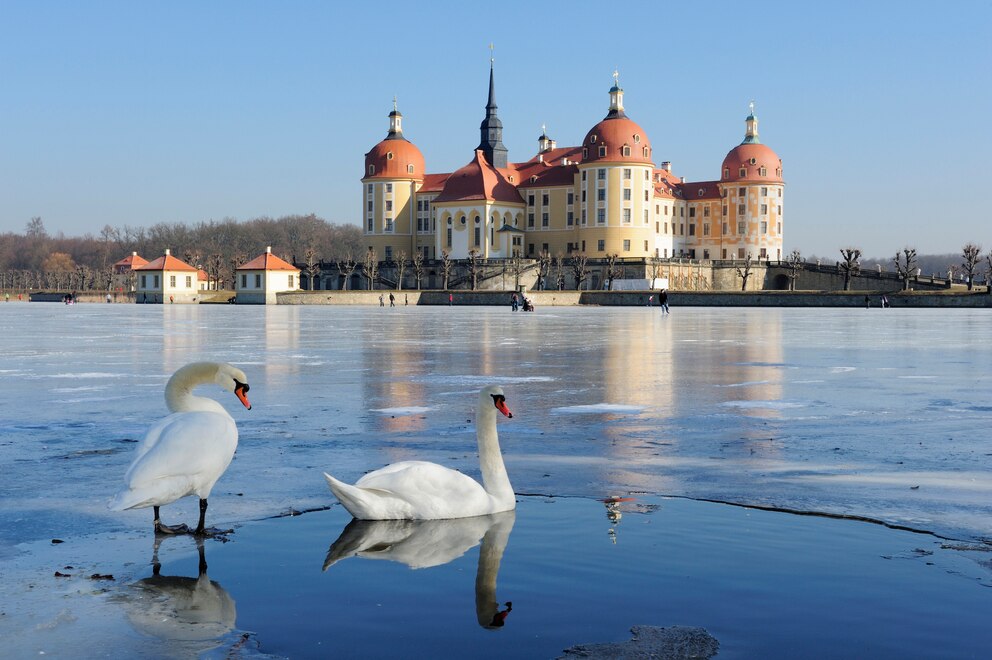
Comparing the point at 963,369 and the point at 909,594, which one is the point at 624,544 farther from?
the point at 963,369

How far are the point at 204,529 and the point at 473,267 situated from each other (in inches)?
3343

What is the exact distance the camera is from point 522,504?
617cm

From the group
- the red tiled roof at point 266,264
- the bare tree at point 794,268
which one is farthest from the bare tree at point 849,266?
the red tiled roof at point 266,264

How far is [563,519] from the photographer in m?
5.77

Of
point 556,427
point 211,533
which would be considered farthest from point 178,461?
point 556,427

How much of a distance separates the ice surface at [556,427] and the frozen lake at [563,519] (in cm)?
4

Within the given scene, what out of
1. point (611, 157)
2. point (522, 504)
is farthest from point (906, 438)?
point (611, 157)

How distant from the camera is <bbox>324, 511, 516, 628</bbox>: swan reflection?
4.89m

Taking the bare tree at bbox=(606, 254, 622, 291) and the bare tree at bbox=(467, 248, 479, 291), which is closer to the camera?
the bare tree at bbox=(606, 254, 622, 291)

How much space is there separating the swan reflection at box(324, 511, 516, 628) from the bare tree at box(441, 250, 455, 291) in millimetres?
87281

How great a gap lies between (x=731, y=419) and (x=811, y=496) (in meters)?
3.89

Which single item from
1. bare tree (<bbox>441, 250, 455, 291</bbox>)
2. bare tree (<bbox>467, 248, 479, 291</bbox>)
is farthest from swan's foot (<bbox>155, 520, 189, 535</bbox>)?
bare tree (<bbox>441, 250, 455, 291</bbox>)

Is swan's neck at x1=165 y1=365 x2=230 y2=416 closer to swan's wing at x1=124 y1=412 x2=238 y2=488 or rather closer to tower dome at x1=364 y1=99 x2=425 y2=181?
swan's wing at x1=124 y1=412 x2=238 y2=488

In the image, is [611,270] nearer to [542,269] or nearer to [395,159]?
[542,269]
